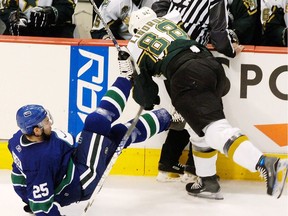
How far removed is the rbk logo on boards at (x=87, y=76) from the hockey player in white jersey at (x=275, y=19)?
1.01 meters

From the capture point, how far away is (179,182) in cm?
319

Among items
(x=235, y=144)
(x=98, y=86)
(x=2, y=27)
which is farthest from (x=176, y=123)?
(x=2, y=27)

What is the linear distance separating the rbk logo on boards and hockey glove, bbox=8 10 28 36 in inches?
20.1

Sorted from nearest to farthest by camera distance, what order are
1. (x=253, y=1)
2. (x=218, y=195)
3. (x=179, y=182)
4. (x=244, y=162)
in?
(x=244, y=162) → (x=218, y=195) → (x=179, y=182) → (x=253, y=1)

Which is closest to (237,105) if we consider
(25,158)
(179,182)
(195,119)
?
(179,182)

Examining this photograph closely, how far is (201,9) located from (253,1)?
1.65ft

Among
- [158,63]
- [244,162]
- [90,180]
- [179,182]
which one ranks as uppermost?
[158,63]

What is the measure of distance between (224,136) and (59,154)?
67 cm

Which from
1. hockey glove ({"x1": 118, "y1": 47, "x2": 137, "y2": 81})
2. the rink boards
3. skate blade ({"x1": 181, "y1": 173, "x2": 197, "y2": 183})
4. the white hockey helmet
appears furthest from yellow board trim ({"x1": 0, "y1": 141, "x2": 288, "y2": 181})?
the white hockey helmet

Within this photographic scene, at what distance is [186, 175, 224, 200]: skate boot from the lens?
296 cm

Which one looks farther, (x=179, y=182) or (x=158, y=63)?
(x=179, y=182)

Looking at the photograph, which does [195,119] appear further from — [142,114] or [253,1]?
[253,1]

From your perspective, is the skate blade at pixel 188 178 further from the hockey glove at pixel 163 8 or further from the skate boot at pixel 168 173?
the hockey glove at pixel 163 8

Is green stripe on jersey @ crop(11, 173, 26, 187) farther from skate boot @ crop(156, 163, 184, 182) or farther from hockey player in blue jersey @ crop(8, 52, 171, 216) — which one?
skate boot @ crop(156, 163, 184, 182)
